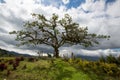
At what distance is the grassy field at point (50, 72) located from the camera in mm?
25062

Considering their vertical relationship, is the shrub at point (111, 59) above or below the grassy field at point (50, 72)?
above

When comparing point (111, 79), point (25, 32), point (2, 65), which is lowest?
point (111, 79)

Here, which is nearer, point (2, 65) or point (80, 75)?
point (80, 75)

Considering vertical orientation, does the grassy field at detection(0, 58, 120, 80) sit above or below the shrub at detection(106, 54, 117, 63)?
below

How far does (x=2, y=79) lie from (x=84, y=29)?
25.8 m

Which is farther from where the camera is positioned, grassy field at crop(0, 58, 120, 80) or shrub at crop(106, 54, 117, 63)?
shrub at crop(106, 54, 117, 63)

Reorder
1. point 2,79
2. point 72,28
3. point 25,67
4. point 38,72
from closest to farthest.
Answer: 1. point 2,79
2. point 38,72
3. point 25,67
4. point 72,28

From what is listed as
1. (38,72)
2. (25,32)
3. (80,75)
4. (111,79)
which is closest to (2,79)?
(38,72)

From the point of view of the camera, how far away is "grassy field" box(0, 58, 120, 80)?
25062 mm

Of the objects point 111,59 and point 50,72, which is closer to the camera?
point 50,72

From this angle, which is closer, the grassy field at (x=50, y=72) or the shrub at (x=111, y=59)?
the grassy field at (x=50, y=72)

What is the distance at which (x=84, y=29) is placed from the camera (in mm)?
46750

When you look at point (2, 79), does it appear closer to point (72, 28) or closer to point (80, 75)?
point (80, 75)

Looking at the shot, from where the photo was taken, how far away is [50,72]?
86.4 feet
